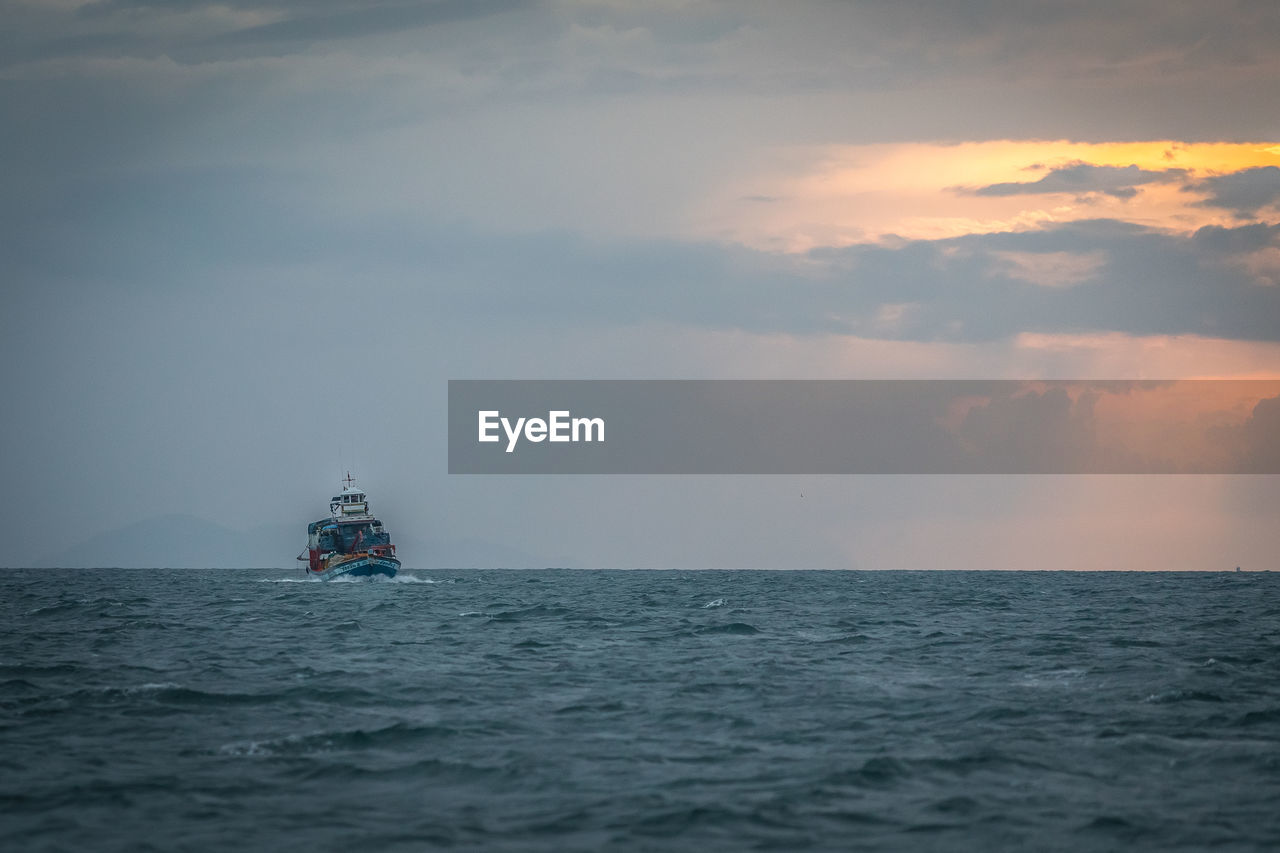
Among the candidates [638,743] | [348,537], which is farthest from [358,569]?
[638,743]

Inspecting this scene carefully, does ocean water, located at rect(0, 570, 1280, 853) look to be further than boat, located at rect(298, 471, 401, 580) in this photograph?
No

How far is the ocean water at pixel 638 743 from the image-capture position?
18.7m

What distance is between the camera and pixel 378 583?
127 m

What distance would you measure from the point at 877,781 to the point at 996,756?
3580mm

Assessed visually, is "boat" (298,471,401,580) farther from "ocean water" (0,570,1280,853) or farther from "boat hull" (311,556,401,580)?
"ocean water" (0,570,1280,853)

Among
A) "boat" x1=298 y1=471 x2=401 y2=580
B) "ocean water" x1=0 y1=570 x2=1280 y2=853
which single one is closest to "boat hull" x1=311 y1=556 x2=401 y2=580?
"boat" x1=298 y1=471 x2=401 y2=580

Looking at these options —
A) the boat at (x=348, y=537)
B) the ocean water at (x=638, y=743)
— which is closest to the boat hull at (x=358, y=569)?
the boat at (x=348, y=537)

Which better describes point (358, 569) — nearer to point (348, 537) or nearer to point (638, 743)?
point (348, 537)

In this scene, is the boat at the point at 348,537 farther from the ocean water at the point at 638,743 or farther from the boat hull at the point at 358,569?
the ocean water at the point at 638,743

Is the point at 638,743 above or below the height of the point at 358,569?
above

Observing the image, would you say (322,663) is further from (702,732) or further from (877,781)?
(877,781)

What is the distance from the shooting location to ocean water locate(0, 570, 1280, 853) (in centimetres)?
1873

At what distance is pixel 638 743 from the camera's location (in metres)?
25.6

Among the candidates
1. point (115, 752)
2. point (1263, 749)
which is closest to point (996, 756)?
point (1263, 749)
